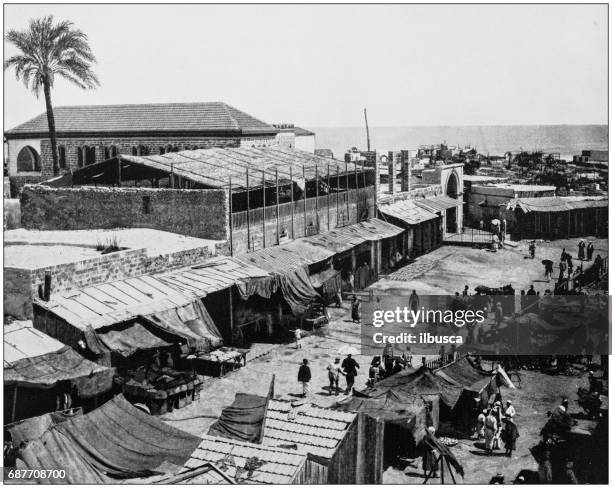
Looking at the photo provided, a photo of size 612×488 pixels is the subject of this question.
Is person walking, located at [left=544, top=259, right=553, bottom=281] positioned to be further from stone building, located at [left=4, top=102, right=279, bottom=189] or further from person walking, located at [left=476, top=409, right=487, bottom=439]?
person walking, located at [left=476, top=409, right=487, bottom=439]

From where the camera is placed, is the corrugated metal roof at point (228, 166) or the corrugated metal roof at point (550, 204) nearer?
the corrugated metal roof at point (228, 166)

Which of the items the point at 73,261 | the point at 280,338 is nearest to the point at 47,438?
the point at 73,261

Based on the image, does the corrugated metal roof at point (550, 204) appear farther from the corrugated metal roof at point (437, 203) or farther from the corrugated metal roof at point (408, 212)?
the corrugated metal roof at point (408, 212)

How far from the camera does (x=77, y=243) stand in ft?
83.0

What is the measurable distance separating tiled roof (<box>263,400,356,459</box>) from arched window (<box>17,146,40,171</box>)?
43.2 metres

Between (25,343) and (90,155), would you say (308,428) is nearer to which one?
(25,343)

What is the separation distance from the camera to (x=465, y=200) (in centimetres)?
5581

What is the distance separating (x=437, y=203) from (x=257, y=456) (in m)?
35.9

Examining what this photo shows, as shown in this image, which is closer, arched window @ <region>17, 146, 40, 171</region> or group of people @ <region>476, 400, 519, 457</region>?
group of people @ <region>476, 400, 519, 457</region>

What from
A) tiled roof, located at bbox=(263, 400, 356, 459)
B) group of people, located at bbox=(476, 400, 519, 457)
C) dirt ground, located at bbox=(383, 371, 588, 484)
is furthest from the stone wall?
tiled roof, located at bbox=(263, 400, 356, 459)

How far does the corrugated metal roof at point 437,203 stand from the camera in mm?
44469

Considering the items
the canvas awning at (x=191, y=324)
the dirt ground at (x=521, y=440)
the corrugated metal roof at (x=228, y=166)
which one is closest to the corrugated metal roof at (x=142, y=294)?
the canvas awning at (x=191, y=324)

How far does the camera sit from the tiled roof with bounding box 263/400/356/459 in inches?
508

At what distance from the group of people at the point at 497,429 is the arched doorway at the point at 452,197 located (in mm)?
34267
